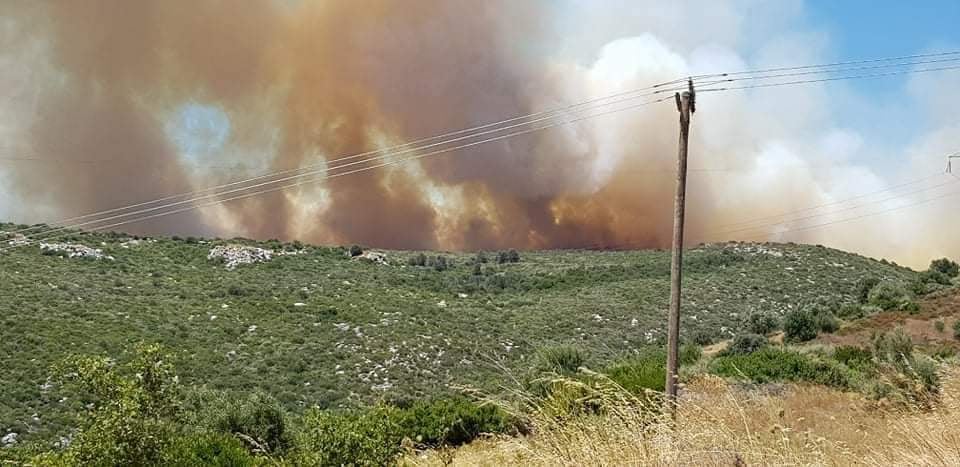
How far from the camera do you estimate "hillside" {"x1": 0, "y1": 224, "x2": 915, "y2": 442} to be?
111 feet

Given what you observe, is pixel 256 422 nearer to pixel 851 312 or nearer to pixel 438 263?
pixel 851 312

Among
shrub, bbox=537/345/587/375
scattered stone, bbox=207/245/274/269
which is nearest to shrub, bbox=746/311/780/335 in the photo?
shrub, bbox=537/345/587/375

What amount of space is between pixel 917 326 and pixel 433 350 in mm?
27202

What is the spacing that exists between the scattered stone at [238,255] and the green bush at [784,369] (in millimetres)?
41030

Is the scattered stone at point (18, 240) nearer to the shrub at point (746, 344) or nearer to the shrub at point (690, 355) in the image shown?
the shrub at point (690, 355)

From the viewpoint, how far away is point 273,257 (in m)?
65.4

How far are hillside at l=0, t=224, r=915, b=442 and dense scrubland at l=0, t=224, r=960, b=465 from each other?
7.8 inches

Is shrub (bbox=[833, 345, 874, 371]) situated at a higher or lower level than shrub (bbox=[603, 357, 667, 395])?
higher

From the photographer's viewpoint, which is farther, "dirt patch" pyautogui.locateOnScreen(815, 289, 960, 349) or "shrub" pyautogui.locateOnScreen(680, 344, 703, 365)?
"dirt patch" pyautogui.locateOnScreen(815, 289, 960, 349)

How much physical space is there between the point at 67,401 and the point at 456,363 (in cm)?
1860

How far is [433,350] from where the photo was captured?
40.8m

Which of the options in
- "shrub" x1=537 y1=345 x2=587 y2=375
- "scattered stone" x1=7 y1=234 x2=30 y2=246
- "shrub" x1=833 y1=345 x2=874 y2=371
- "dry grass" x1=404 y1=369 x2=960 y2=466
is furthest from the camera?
"scattered stone" x1=7 y1=234 x2=30 y2=246

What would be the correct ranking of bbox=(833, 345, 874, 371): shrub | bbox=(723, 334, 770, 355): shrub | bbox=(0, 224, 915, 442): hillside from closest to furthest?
bbox=(833, 345, 874, 371): shrub, bbox=(0, 224, 915, 442): hillside, bbox=(723, 334, 770, 355): shrub

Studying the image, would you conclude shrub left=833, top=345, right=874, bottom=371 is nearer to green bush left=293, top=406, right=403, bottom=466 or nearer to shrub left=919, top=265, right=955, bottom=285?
green bush left=293, top=406, right=403, bottom=466
